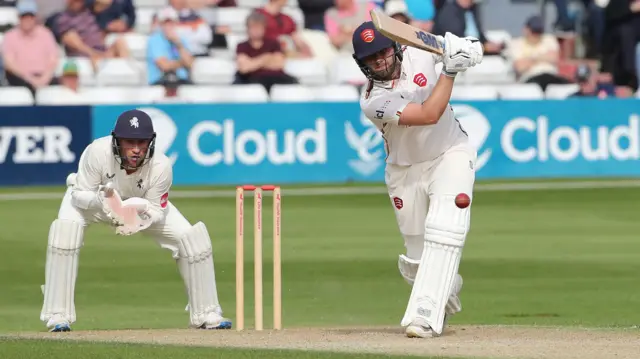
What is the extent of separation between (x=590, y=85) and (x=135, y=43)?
6252 mm

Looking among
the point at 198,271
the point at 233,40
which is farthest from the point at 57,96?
the point at 198,271

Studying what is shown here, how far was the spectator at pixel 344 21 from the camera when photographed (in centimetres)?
2045

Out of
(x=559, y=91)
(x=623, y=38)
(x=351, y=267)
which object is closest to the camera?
(x=351, y=267)

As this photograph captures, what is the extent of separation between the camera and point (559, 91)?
67.6ft

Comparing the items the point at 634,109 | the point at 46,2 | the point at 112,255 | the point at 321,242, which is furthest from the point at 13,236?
the point at 634,109

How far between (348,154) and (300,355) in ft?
38.9

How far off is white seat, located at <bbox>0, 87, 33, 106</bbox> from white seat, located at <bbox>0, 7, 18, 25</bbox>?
63.7 inches

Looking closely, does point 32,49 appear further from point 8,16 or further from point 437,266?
point 437,266

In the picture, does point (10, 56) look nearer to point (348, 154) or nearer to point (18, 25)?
point (18, 25)

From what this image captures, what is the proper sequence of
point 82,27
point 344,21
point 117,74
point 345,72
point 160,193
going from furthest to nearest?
point 344,21, point 345,72, point 82,27, point 117,74, point 160,193

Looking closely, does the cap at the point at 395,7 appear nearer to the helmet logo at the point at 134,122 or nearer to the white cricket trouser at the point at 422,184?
the helmet logo at the point at 134,122

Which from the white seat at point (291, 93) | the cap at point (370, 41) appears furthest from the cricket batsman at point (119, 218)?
the white seat at point (291, 93)

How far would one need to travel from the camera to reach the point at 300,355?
7.36 metres

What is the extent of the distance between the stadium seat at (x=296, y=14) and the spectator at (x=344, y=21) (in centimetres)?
55
